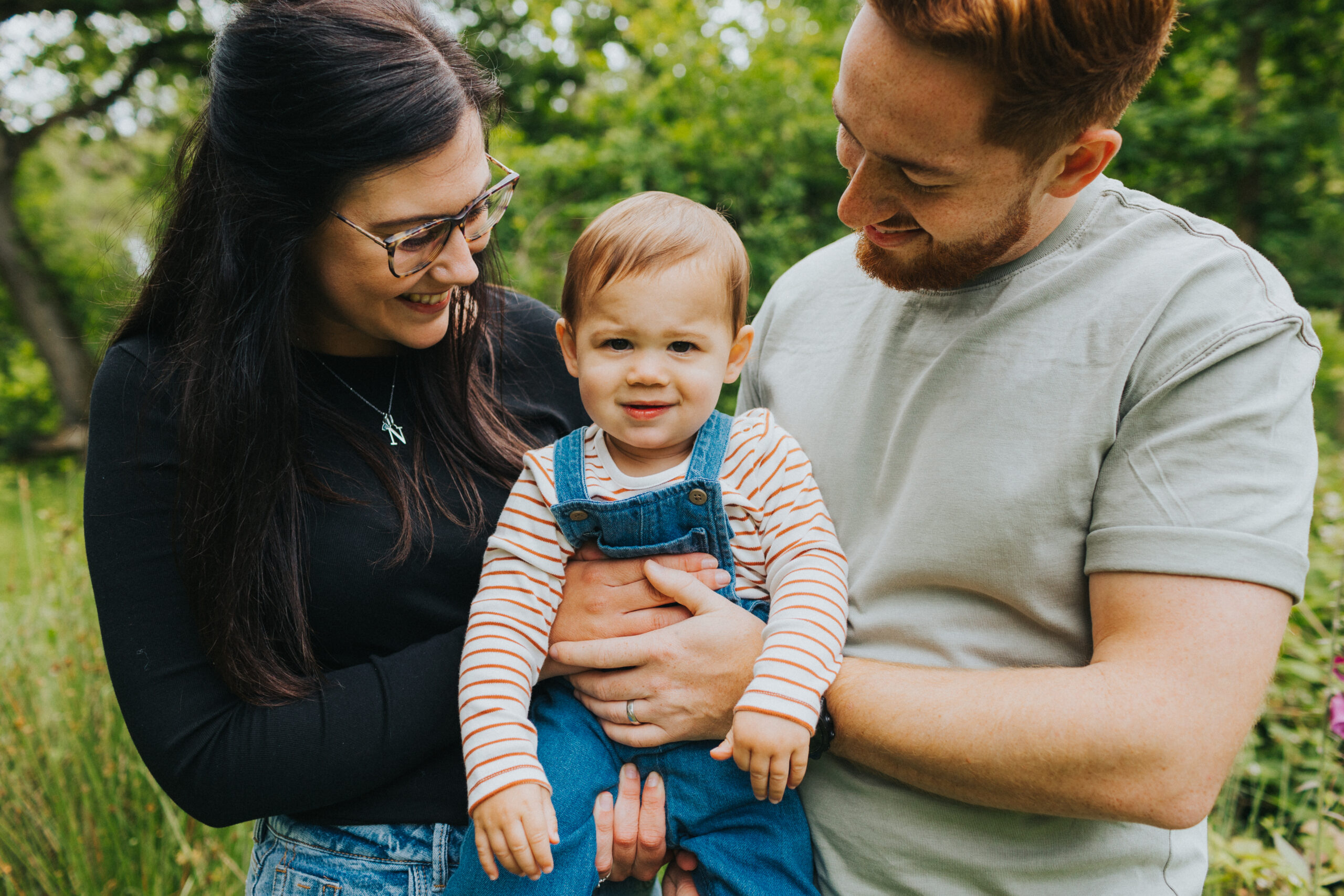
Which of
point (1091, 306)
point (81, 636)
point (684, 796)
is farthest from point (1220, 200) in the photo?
point (81, 636)

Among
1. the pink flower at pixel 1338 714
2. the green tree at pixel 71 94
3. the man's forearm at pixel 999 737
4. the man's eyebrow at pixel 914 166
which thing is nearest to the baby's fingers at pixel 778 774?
the man's forearm at pixel 999 737

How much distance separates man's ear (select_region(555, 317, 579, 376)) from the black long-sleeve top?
380 mm

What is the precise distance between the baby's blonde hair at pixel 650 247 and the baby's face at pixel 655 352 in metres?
0.02

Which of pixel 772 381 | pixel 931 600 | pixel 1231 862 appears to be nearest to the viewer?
pixel 931 600

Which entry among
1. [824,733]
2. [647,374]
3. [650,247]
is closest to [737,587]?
[824,733]

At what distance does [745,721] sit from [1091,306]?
2.98 feet

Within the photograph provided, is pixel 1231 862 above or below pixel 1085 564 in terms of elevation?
below

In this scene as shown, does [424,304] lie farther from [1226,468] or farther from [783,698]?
[1226,468]

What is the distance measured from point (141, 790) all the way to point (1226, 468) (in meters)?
3.17

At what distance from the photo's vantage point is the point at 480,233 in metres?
1.81

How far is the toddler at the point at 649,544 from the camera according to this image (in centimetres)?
147

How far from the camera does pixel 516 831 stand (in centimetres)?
140

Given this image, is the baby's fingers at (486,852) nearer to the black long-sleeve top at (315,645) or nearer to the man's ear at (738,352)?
the black long-sleeve top at (315,645)

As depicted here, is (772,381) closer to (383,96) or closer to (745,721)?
(745,721)
